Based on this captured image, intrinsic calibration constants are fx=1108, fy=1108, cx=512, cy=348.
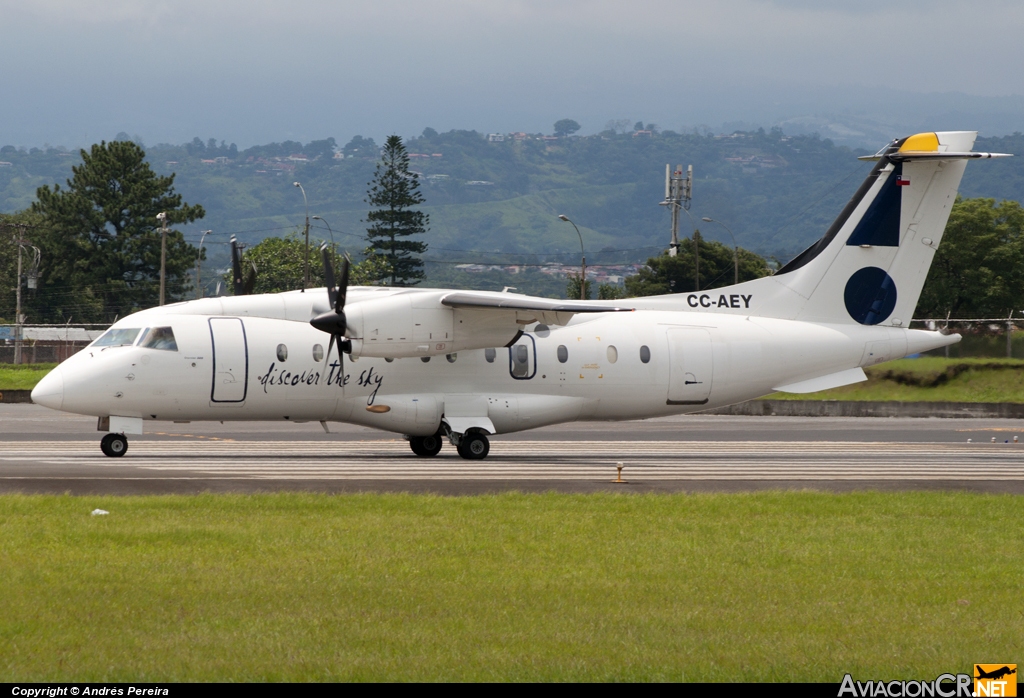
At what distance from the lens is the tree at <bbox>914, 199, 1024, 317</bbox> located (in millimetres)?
90125

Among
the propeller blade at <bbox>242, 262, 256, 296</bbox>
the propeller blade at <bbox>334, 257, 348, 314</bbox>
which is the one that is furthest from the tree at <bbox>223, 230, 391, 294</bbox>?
the propeller blade at <bbox>334, 257, 348, 314</bbox>

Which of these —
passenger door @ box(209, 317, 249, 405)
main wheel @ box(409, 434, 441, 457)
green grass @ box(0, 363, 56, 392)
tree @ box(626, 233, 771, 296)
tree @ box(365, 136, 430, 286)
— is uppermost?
tree @ box(365, 136, 430, 286)

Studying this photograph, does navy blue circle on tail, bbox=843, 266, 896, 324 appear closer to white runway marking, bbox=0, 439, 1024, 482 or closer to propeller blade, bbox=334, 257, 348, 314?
white runway marking, bbox=0, 439, 1024, 482

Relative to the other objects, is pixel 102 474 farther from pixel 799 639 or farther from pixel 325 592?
pixel 799 639

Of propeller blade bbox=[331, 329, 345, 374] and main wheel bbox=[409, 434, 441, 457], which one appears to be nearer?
propeller blade bbox=[331, 329, 345, 374]

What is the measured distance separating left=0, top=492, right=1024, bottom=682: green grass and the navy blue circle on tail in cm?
1175

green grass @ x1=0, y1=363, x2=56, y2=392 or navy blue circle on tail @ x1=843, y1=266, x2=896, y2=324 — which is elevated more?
navy blue circle on tail @ x1=843, y1=266, x2=896, y2=324

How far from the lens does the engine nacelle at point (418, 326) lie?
2356 cm

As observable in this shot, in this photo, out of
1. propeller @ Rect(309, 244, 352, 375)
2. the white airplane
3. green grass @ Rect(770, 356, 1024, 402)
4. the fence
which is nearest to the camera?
propeller @ Rect(309, 244, 352, 375)

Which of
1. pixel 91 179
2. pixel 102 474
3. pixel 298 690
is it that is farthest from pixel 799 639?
pixel 91 179

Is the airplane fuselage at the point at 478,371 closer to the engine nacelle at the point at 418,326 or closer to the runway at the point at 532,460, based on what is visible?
the engine nacelle at the point at 418,326

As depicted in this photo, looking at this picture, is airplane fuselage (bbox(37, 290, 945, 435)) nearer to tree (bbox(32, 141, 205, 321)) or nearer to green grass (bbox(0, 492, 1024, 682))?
green grass (bbox(0, 492, 1024, 682))

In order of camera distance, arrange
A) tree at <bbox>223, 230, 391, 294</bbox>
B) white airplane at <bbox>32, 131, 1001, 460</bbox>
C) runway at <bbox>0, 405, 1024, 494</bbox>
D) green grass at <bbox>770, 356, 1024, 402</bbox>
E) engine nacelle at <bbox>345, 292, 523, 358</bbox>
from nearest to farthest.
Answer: runway at <bbox>0, 405, 1024, 494</bbox>, engine nacelle at <bbox>345, 292, 523, 358</bbox>, white airplane at <bbox>32, 131, 1001, 460</bbox>, green grass at <bbox>770, 356, 1024, 402</bbox>, tree at <bbox>223, 230, 391, 294</bbox>

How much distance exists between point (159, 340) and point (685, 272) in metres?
77.4
